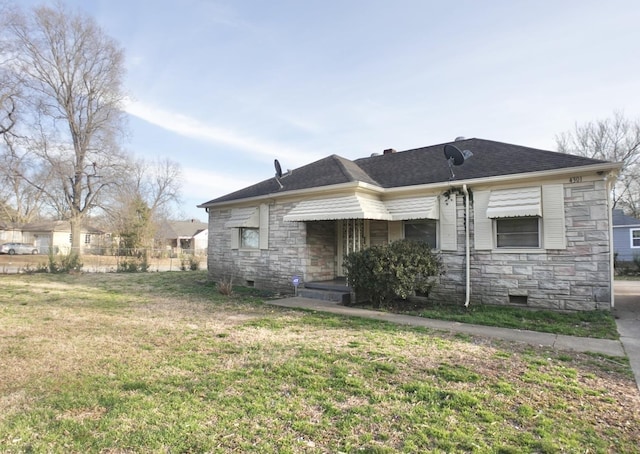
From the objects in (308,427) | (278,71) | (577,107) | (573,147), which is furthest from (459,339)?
(573,147)

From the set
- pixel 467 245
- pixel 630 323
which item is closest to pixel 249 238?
pixel 467 245

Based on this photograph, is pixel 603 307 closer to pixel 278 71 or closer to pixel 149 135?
pixel 278 71

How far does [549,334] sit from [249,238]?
9755mm

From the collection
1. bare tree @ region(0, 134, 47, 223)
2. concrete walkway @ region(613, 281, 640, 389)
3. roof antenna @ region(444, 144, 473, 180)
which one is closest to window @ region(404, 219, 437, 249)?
roof antenna @ region(444, 144, 473, 180)

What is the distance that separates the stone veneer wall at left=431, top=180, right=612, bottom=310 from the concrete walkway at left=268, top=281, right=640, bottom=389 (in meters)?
0.88

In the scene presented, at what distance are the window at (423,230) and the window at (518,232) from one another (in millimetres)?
1657

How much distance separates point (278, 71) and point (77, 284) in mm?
10942

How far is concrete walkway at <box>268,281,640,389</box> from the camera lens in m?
5.28

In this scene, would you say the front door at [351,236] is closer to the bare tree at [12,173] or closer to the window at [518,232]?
the window at [518,232]

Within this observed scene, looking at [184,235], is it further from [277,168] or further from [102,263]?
[277,168]

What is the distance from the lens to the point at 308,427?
9.63ft

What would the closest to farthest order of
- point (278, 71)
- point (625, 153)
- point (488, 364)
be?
1. point (488, 364)
2. point (278, 71)
3. point (625, 153)

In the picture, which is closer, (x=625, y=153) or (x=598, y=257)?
(x=598, y=257)

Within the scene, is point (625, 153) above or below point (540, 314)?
above
